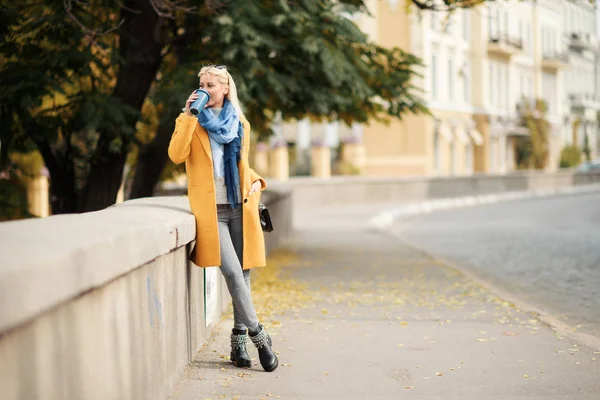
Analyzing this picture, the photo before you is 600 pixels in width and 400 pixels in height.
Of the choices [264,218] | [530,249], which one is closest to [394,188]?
[530,249]

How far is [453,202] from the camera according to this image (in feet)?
124

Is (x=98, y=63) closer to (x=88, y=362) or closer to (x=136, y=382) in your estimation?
(x=136, y=382)

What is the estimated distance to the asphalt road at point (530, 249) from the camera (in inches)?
470

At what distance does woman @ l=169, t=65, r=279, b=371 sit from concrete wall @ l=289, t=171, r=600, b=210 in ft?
86.4

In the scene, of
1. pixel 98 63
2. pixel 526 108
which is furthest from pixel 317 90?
pixel 526 108

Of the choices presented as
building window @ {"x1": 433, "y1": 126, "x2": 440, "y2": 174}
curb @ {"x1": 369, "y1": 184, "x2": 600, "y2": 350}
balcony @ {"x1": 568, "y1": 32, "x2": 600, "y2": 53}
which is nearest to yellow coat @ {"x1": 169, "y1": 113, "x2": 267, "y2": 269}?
curb @ {"x1": 369, "y1": 184, "x2": 600, "y2": 350}

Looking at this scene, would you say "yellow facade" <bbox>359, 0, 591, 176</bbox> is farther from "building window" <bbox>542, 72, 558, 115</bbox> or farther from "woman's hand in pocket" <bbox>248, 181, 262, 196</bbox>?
"woman's hand in pocket" <bbox>248, 181, 262, 196</bbox>

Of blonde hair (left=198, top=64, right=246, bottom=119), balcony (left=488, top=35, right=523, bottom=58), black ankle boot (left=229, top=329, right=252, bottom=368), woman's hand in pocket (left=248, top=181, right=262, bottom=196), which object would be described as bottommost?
black ankle boot (left=229, top=329, right=252, bottom=368)

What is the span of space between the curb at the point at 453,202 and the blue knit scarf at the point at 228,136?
56.7 feet

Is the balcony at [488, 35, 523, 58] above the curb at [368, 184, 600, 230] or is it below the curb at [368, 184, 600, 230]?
above

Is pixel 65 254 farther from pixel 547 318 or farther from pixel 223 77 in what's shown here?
pixel 547 318

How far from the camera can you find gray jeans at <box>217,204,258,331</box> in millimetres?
6766

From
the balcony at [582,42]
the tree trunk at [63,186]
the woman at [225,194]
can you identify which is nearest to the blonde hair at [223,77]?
the woman at [225,194]

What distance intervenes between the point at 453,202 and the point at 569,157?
119 ft
